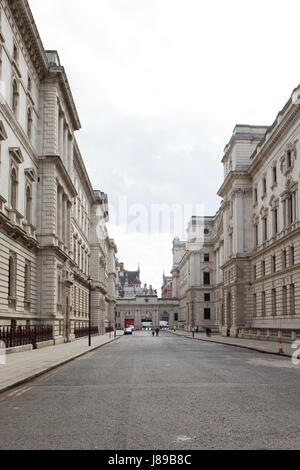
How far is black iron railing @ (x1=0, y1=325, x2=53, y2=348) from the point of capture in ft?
84.9

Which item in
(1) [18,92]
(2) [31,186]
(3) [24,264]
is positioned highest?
(1) [18,92]

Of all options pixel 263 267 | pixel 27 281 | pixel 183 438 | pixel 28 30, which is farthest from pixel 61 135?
pixel 183 438

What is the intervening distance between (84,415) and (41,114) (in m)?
31.5

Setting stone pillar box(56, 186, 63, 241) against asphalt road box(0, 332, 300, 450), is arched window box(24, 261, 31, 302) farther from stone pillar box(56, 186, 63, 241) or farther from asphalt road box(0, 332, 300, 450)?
asphalt road box(0, 332, 300, 450)

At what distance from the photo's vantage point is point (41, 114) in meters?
38.0

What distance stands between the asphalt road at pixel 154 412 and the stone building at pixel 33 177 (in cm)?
1483

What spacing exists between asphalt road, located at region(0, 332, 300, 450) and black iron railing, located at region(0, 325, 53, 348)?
10.1m

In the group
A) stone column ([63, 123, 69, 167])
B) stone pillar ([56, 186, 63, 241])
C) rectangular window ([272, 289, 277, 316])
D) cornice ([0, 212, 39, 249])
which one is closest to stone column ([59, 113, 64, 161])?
stone column ([63, 123, 69, 167])

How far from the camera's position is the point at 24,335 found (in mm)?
29188

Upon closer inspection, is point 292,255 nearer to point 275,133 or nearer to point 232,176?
point 275,133

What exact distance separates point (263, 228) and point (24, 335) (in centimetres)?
3169
